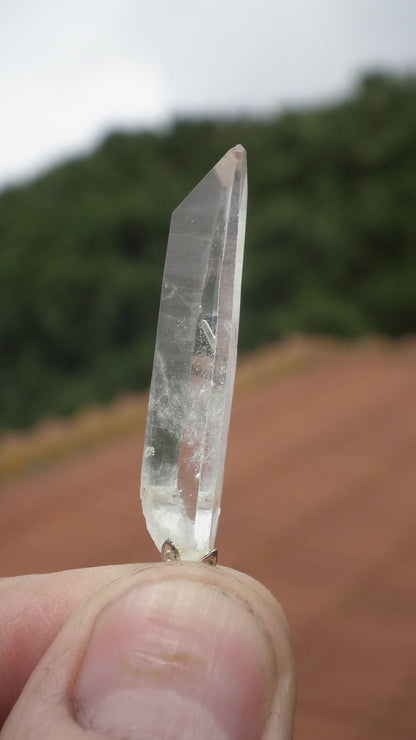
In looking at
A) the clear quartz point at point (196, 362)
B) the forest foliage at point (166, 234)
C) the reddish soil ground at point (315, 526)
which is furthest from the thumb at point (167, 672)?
the forest foliage at point (166, 234)

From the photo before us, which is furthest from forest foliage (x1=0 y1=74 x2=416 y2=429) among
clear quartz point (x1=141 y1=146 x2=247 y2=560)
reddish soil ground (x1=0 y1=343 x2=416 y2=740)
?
clear quartz point (x1=141 y1=146 x2=247 y2=560)

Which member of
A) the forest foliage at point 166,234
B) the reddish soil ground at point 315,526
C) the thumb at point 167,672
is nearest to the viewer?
the thumb at point 167,672

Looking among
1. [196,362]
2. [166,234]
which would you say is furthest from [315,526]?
[166,234]

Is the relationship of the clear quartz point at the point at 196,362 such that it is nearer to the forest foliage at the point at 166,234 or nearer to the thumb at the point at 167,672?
the thumb at the point at 167,672

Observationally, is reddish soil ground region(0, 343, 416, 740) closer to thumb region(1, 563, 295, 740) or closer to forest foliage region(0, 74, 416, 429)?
thumb region(1, 563, 295, 740)

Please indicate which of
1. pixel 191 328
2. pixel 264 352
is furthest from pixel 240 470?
pixel 191 328

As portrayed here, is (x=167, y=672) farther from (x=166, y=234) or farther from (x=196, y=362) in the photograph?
(x=166, y=234)
